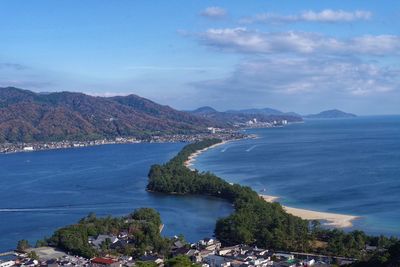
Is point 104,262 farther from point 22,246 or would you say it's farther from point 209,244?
point 22,246

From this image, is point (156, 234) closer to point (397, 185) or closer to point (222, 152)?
point (397, 185)

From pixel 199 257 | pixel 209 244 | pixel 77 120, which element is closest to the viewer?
pixel 199 257

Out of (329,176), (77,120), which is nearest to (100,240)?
(329,176)

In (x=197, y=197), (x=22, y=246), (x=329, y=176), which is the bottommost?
(x=22, y=246)

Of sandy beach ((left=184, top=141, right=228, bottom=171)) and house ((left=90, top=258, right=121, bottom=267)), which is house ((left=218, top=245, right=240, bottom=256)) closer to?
house ((left=90, top=258, right=121, bottom=267))

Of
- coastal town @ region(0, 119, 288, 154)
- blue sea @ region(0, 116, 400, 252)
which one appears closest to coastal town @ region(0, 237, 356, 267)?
blue sea @ region(0, 116, 400, 252)

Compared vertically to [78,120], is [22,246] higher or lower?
lower

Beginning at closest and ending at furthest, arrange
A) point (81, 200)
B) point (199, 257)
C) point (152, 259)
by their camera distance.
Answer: point (199, 257) < point (152, 259) < point (81, 200)
